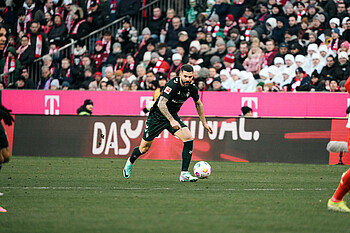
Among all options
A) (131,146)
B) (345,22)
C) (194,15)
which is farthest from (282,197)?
(194,15)

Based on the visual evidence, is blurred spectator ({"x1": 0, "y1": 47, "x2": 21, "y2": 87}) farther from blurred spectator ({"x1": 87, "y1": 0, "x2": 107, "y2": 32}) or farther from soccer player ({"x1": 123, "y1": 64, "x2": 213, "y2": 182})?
soccer player ({"x1": 123, "y1": 64, "x2": 213, "y2": 182})

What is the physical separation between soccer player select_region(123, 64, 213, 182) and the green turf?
45 centimetres

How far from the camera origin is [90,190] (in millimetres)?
10188

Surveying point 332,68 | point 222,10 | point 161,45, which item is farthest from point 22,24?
point 332,68

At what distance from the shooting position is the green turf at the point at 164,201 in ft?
22.4

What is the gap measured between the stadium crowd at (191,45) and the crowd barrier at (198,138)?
1781 millimetres

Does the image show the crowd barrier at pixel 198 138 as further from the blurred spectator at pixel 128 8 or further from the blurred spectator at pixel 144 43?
the blurred spectator at pixel 128 8

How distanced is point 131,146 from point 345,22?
7741 millimetres

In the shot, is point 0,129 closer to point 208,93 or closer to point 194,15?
point 208,93

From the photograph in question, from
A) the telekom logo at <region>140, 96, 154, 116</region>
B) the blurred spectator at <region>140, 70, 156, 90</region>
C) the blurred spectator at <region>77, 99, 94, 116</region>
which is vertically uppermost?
the blurred spectator at <region>140, 70, 156, 90</region>

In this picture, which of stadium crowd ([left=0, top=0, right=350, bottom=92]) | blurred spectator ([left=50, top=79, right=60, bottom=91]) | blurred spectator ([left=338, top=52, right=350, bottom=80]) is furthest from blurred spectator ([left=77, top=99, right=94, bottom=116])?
blurred spectator ([left=338, top=52, right=350, bottom=80])

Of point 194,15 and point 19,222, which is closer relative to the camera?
point 19,222

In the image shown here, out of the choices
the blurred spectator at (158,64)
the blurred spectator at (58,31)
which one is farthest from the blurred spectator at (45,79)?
the blurred spectator at (158,64)

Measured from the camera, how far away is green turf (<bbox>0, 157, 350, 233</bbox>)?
6820 millimetres
